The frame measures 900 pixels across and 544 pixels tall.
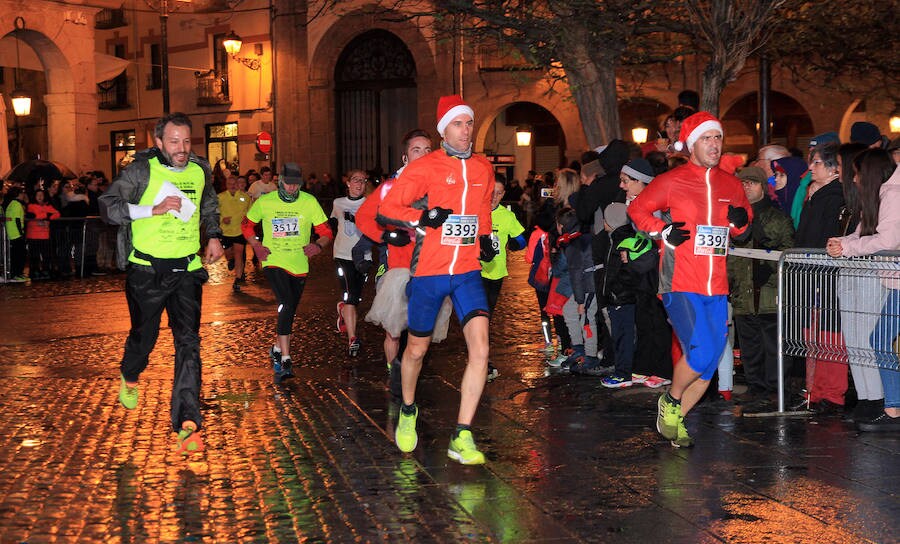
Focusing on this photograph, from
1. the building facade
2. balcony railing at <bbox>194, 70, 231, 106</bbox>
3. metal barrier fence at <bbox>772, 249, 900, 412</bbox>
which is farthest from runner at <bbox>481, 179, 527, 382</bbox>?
balcony railing at <bbox>194, 70, 231, 106</bbox>

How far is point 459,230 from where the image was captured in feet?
24.3

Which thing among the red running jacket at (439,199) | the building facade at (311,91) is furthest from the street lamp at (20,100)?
the red running jacket at (439,199)

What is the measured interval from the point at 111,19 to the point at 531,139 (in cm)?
1708

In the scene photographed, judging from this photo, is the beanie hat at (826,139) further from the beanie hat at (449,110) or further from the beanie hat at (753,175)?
the beanie hat at (449,110)

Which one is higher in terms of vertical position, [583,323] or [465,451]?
[583,323]

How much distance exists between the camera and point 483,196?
755 centimetres

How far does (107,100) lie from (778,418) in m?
42.4

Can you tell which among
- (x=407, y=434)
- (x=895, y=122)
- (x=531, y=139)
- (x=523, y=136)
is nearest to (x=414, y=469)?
(x=407, y=434)

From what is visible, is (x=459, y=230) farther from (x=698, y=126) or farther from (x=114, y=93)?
(x=114, y=93)

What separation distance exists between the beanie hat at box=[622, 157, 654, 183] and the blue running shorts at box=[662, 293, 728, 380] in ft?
6.49

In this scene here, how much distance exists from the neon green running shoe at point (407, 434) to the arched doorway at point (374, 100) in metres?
32.0

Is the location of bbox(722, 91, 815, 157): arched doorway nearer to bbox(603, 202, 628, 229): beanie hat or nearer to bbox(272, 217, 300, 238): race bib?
bbox(272, 217, 300, 238): race bib

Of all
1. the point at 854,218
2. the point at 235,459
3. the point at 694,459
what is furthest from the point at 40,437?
the point at 854,218

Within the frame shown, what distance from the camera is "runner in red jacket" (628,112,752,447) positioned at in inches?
302
